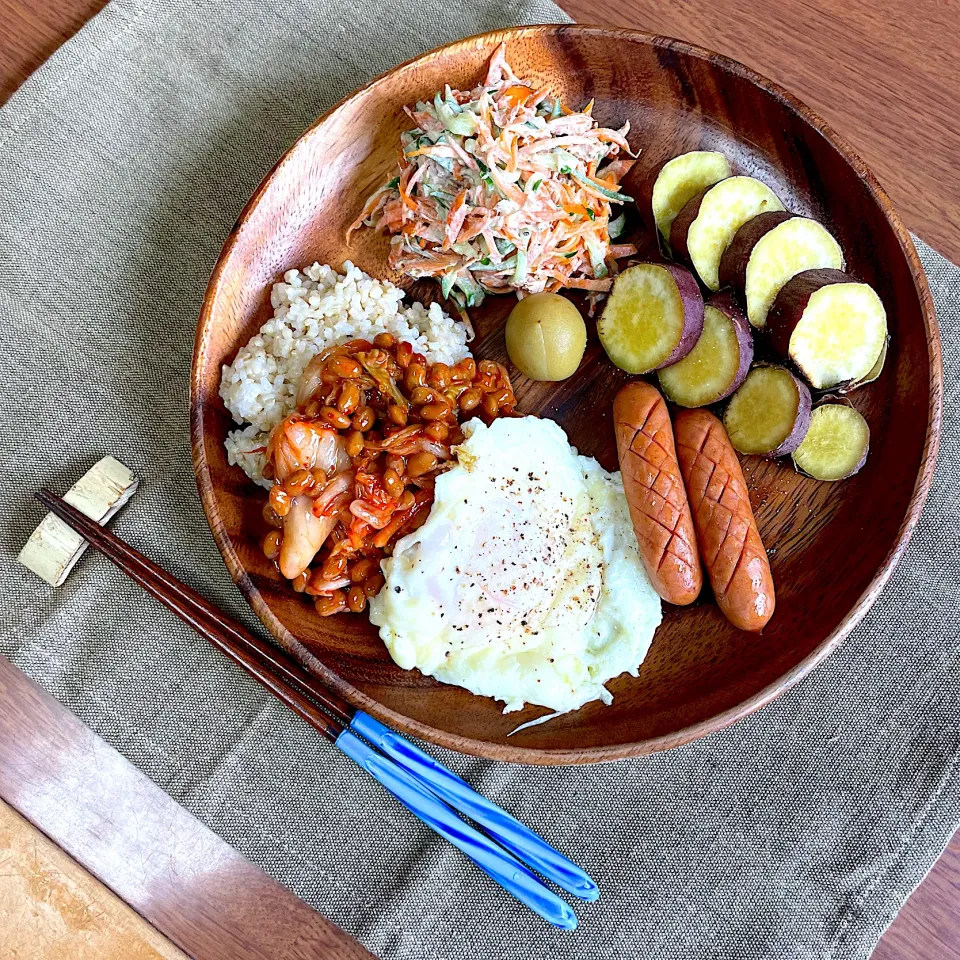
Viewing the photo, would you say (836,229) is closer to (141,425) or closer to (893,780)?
(893,780)

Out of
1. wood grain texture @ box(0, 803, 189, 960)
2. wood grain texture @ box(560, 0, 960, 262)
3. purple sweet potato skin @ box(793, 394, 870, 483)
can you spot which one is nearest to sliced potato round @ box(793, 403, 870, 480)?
purple sweet potato skin @ box(793, 394, 870, 483)

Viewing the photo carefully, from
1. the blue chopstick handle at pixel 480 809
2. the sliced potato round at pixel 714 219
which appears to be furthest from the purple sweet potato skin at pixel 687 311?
the blue chopstick handle at pixel 480 809

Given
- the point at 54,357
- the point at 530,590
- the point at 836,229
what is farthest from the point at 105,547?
the point at 836,229

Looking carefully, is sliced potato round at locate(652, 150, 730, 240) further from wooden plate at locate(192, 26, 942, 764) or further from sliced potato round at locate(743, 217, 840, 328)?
sliced potato round at locate(743, 217, 840, 328)

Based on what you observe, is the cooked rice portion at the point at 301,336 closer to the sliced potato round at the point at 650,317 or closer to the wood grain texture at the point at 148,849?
the sliced potato round at the point at 650,317

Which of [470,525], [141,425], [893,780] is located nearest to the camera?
[470,525]
